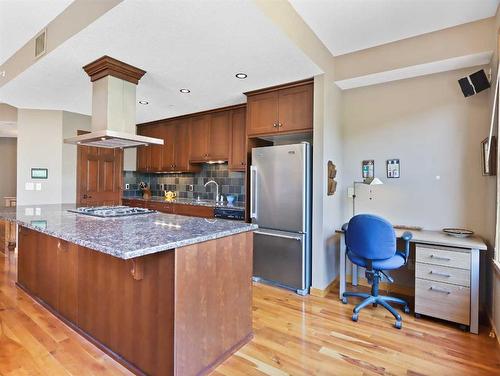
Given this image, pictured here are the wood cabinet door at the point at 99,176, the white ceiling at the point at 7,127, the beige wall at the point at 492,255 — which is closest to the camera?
the beige wall at the point at 492,255

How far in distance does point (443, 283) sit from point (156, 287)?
2.39 meters

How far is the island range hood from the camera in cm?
260

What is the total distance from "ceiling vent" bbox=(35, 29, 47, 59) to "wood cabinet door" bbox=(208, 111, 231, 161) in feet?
7.49

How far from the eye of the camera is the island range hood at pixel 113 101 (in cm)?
260

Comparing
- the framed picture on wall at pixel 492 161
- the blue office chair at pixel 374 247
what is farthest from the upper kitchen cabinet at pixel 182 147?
the framed picture on wall at pixel 492 161

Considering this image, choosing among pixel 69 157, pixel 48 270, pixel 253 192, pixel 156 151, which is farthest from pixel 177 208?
pixel 48 270

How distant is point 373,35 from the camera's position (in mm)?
2740

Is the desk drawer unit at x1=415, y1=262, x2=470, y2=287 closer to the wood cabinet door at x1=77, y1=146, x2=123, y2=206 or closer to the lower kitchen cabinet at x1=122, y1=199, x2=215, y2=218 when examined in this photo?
the lower kitchen cabinet at x1=122, y1=199, x2=215, y2=218

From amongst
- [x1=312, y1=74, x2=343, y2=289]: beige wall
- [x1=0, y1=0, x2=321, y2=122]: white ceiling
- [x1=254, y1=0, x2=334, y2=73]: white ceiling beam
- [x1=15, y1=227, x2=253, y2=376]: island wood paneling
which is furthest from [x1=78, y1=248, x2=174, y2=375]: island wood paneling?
[x1=312, y1=74, x2=343, y2=289]: beige wall

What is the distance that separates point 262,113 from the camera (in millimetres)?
3482

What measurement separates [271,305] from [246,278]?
860mm

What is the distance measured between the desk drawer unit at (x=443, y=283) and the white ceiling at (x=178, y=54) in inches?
82.7

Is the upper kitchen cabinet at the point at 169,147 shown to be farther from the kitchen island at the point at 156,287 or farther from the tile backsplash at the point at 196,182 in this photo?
the kitchen island at the point at 156,287

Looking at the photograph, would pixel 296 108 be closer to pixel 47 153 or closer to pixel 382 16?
pixel 382 16
